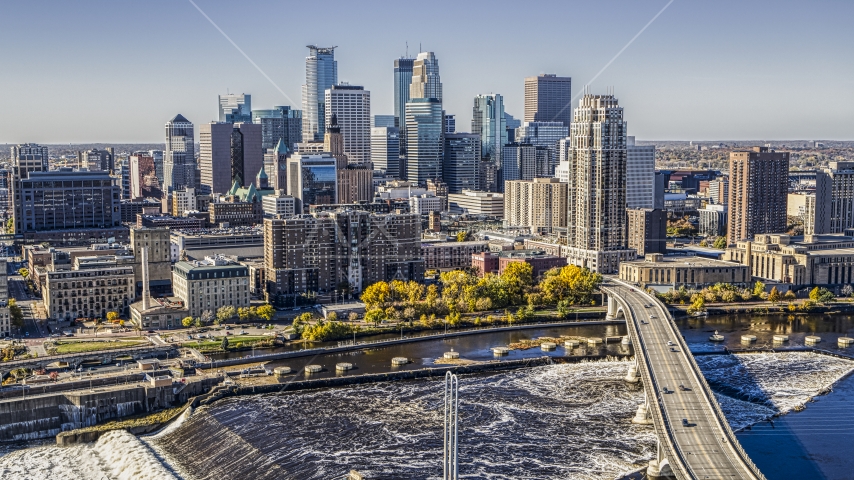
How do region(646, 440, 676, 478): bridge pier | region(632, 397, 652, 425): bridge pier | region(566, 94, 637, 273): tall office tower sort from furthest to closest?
region(566, 94, 637, 273): tall office tower → region(632, 397, 652, 425): bridge pier → region(646, 440, 676, 478): bridge pier

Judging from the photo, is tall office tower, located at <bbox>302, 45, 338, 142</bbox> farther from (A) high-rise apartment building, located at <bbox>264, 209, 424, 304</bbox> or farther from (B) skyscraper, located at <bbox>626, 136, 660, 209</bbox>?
(A) high-rise apartment building, located at <bbox>264, 209, 424, 304</bbox>

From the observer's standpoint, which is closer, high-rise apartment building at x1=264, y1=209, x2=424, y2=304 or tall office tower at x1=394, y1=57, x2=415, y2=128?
high-rise apartment building at x1=264, y1=209, x2=424, y2=304

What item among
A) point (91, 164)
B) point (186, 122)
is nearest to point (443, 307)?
point (91, 164)

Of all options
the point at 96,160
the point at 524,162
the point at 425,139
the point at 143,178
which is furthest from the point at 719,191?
the point at 96,160

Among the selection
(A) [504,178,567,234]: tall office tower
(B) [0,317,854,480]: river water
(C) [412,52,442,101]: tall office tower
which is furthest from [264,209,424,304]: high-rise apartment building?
(C) [412,52,442,101]: tall office tower

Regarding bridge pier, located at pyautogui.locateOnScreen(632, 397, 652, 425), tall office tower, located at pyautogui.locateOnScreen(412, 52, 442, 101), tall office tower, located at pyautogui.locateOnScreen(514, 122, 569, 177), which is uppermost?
tall office tower, located at pyautogui.locateOnScreen(412, 52, 442, 101)

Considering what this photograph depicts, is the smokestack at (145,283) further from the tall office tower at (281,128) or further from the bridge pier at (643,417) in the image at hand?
the tall office tower at (281,128)
